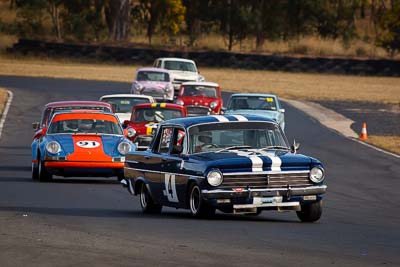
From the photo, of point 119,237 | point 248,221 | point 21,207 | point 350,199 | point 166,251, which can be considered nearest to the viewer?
point 166,251

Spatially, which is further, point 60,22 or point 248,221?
point 60,22

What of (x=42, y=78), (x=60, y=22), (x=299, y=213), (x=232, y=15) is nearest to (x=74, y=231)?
(x=299, y=213)

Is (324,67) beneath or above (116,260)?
beneath

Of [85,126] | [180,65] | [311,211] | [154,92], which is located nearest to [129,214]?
[311,211]

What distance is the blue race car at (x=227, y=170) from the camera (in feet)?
51.2

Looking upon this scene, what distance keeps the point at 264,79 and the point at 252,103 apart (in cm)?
3112

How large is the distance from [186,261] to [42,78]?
51541 millimetres

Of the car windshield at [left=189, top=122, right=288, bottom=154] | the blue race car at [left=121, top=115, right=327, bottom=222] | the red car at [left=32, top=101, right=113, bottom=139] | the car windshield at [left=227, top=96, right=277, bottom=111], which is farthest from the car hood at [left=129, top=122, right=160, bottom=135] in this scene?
the car windshield at [left=189, top=122, right=288, bottom=154]

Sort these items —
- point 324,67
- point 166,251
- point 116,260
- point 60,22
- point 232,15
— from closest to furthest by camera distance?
point 116,260 → point 166,251 → point 324,67 → point 232,15 → point 60,22

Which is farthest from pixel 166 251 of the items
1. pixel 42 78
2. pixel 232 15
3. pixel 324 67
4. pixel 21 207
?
pixel 232 15

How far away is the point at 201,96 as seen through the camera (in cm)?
4222

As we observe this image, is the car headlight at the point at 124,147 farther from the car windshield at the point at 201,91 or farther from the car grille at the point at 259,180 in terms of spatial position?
the car windshield at the point at 201,91

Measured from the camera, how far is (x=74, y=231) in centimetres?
1434

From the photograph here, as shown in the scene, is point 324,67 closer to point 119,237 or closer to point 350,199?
point 350,199
